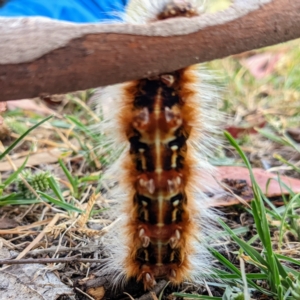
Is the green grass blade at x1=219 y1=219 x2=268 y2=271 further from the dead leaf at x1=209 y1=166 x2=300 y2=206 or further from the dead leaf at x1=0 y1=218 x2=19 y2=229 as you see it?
the dead leaf at x1=0 y1=218 x2=19 y2=229

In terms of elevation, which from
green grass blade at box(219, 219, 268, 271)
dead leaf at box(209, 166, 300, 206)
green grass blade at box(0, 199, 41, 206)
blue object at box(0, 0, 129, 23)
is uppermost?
blue object at box(0, 0, 129, 23)

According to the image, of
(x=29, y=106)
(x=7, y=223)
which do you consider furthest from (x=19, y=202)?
(x=29, y=106)

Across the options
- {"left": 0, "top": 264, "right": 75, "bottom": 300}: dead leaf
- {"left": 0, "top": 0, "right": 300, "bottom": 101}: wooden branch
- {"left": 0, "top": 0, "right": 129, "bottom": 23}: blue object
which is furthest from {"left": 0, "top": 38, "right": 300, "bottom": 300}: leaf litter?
{"left": 0, "top": 0, "right": 300, "bottom": 101}: wooden branch

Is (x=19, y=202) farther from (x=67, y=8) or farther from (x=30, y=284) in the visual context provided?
(x=67, y=8)

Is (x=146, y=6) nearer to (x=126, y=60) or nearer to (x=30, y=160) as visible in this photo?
(x=126, y=60)

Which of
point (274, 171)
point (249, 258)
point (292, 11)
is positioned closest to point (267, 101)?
point (274, 171)

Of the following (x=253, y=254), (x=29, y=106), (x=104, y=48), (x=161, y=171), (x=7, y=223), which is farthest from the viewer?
(x=29, y=106)
